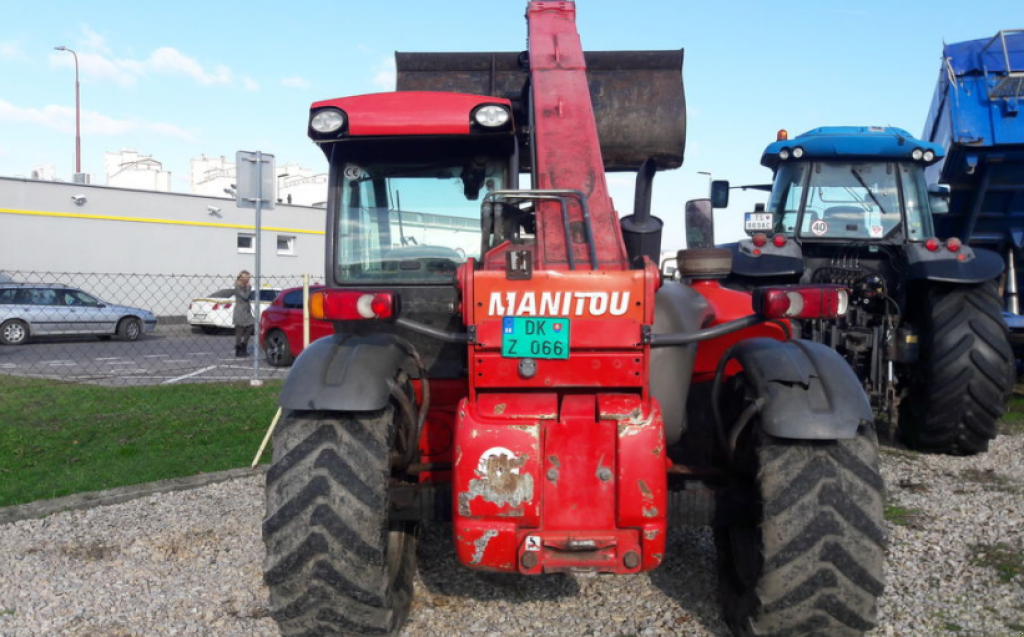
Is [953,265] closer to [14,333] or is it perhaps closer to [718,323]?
[718,323]

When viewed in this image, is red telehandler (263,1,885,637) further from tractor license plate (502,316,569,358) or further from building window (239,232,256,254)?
building window (239,232,256,254)

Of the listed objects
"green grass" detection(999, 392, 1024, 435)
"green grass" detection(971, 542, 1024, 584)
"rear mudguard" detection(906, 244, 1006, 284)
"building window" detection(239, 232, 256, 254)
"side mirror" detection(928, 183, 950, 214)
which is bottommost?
"green grass" detection(971, 542, 1024, 584)

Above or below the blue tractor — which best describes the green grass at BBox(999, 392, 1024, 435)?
below

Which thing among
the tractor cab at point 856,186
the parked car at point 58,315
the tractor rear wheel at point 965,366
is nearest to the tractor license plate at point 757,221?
the tractor cab at point 856,186

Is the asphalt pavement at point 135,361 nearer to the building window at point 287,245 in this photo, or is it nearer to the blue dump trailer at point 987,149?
the blue dump trailer at point 987,149

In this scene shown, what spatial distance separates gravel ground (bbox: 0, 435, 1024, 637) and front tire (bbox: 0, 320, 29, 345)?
53.1 ft

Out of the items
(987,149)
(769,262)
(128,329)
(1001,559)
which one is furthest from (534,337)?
(128,329)

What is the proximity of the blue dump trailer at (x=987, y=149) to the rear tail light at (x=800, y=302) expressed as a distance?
6.57m

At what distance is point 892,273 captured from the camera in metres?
7.58

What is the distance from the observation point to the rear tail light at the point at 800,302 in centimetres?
343

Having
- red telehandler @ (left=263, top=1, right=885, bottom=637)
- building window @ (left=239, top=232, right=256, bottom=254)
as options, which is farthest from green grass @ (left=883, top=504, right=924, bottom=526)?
building window @ (left=239, top=232, right=256, bottom=254)

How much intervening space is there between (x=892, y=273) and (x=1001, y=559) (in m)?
3.47

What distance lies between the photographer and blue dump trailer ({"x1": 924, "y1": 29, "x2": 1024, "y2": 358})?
29.5 feet

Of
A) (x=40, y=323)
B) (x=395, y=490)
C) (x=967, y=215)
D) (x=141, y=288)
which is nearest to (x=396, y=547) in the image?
(x=395, y=490)
